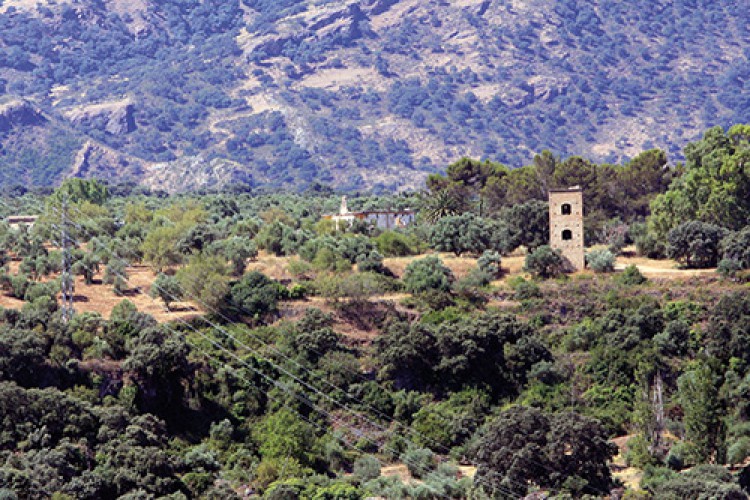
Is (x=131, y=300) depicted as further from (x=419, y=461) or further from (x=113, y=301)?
(x=419, y=461)

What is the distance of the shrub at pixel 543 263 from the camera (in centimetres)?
9100

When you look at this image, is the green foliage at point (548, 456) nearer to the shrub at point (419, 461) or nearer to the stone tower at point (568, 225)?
the shrub at point (419, 461)

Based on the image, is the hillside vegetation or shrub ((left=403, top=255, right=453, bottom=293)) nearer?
the hillside vegetation

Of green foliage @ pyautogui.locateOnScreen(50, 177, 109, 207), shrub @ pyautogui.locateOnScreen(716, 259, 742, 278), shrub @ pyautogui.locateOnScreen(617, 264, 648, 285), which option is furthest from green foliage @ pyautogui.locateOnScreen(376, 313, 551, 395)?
green foliage @ pyautogui.locateOnScreen(50, 177, 109, 207)

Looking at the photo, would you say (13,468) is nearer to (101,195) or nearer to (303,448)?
(303,448)

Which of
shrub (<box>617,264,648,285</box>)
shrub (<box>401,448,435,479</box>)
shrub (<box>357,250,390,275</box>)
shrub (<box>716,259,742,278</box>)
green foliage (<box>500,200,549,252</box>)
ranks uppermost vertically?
green foliage (<box>500,200,549,252</box>)

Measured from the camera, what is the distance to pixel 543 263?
90938 mm

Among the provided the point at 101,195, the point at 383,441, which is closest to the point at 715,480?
the point at 383,441

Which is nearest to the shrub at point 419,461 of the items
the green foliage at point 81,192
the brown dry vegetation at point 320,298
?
the brown dry vegetation at point 320,298

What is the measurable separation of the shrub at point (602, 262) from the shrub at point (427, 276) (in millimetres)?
7741

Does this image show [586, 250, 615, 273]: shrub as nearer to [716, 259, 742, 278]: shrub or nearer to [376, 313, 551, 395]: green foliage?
[716, 259, 742, 278]: shrub

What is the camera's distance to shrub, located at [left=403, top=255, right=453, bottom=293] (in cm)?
8856

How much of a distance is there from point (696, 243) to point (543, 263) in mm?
8266

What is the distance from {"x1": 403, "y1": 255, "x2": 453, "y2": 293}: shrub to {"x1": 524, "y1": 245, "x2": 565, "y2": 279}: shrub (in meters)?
4.35
